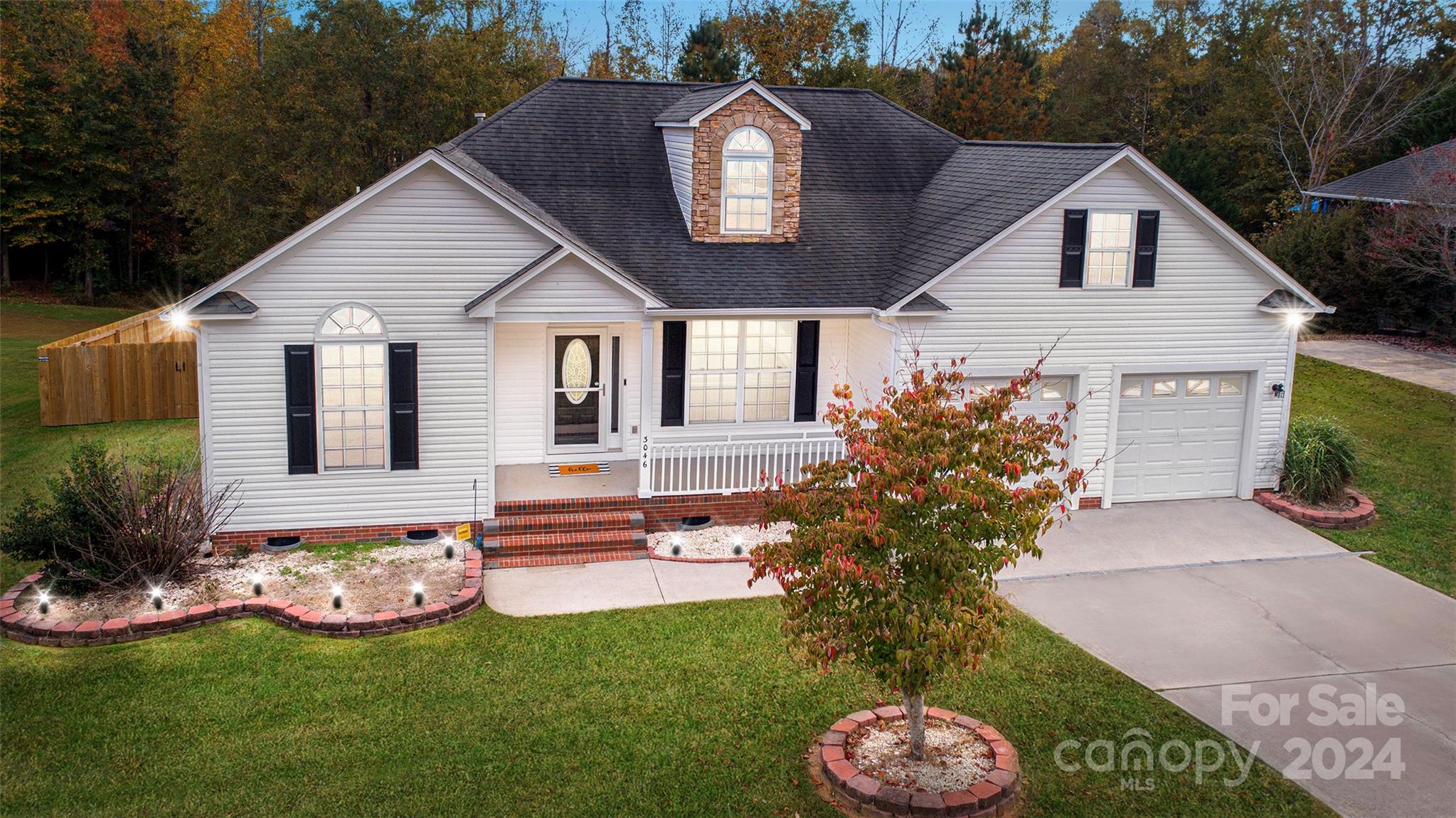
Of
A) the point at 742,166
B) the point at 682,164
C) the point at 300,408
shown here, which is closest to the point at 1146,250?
the point at 742,166

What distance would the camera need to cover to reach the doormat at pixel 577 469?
1605 cm

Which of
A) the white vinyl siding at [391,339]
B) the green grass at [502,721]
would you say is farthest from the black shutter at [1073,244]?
the white vinyl siding at [391,339]

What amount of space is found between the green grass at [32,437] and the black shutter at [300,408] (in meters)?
1.92

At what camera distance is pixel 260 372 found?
1391cm

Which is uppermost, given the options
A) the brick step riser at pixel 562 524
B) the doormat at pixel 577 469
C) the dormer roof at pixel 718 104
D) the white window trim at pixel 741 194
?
the dormer roof at pixel 718 104

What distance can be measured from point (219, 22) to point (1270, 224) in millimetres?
41024

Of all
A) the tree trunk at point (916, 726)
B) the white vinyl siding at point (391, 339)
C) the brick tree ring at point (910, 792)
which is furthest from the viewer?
the white vinyl siding at point (391, 339)

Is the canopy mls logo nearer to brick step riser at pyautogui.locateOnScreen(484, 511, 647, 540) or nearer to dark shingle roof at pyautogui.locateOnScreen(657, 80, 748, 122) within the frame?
brick step riser at pyautogui.locateOnScreen(484, 511, 647, 540)

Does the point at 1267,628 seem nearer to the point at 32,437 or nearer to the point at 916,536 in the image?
the point at 916,536

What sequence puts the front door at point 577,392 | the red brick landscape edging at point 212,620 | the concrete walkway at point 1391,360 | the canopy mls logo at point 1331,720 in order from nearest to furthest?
the canopy mls logo at point 1331,720, the red brick landscape edging at point 212,620, the front door at point 577,392, the concrete walkway at point 1391,360

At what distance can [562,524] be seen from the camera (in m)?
14.7

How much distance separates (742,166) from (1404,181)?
21.8 meters

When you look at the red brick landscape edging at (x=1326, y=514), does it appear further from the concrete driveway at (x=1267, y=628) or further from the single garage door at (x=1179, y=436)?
the single garage door at (x=1179, y=436)

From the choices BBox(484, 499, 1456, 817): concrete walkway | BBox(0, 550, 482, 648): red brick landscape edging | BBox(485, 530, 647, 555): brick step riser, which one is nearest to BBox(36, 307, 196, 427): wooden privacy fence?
BBox(0, 550, 482, 648): red brick landscape edging
